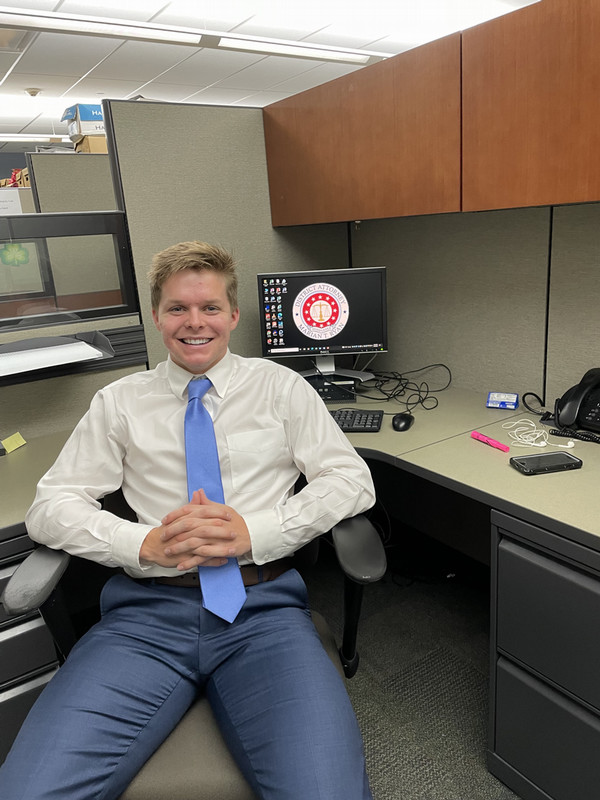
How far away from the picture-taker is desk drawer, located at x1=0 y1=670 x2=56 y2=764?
1.26 metres

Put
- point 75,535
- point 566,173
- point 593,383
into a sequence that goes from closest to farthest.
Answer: point 75,535
point 566,173
point 593,383

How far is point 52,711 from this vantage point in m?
Result: 0.89

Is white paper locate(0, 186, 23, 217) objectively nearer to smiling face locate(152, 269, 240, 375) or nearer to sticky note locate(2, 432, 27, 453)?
sticky note locate(2, 432, 27, 453)

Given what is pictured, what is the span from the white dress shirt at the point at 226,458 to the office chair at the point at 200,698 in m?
0.06

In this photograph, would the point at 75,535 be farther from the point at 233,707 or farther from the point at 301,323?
the point at 301,323

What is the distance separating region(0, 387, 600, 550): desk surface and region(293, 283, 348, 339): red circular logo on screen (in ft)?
0.87

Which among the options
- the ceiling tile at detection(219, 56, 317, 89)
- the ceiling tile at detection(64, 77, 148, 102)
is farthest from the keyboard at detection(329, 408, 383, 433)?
the ceiling tile at detection(64, 77, 148, 102)

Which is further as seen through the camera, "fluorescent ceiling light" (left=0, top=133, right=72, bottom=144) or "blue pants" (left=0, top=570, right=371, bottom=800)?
"fluorescent ceiling light" (left=0, top=133, right=72, bottom=144)

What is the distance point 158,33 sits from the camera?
426 centimetres

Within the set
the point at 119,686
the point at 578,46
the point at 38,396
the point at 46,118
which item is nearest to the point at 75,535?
the point at 119,686

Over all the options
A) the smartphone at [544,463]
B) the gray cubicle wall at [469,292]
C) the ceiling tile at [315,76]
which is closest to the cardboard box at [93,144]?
the gray cubicle wall at [469,292]

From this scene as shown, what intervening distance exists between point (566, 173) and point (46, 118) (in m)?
7.40

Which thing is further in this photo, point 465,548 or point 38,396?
point 465,548

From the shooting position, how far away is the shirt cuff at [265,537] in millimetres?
1084
